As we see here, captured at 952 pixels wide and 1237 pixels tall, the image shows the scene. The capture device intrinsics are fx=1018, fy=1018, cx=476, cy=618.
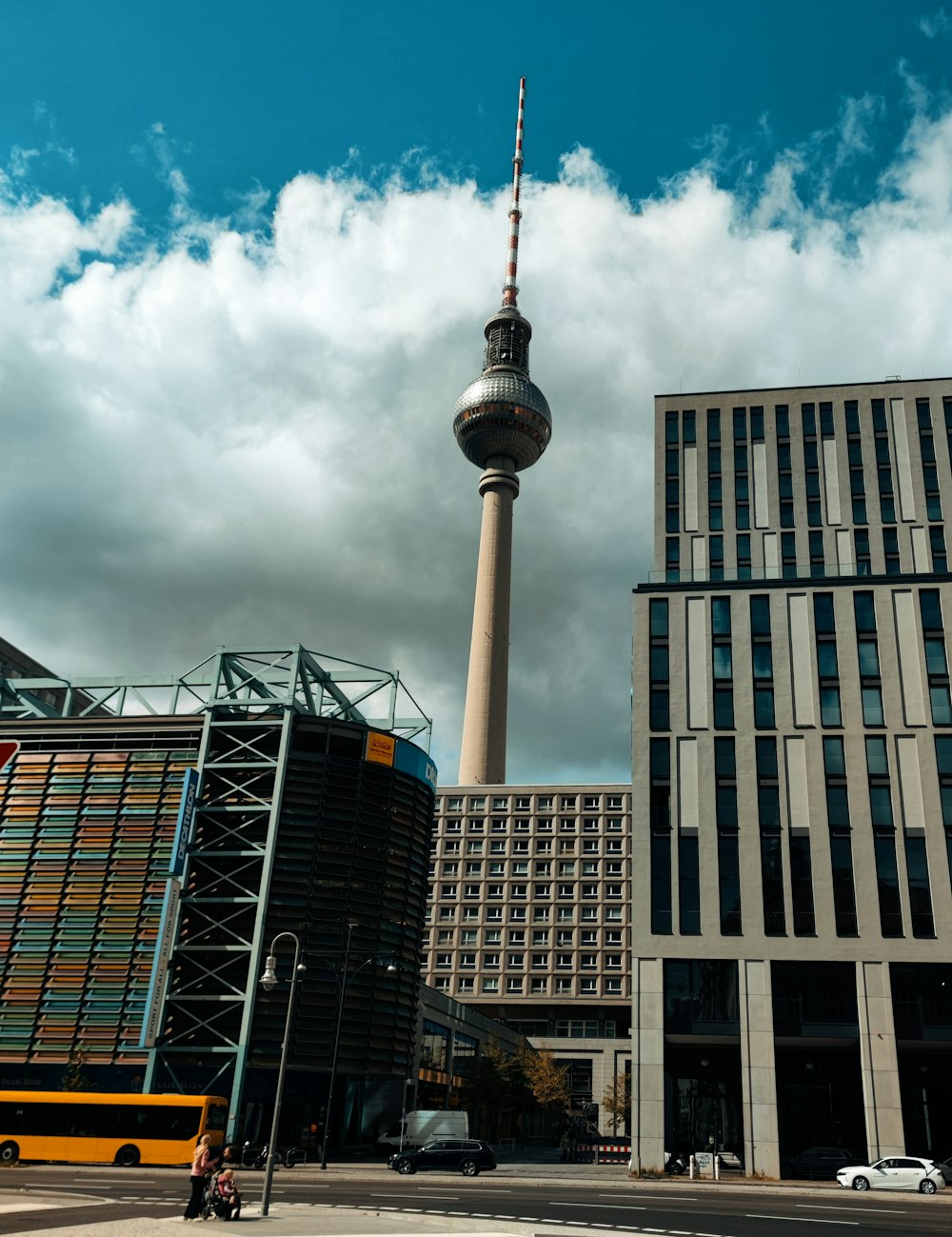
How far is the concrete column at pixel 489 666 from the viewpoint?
12775 cm

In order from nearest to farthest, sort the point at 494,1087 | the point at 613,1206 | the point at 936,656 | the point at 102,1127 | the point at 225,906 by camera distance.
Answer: the point at 613,1206 → the point at 102,1127 → the point at 936,656 → the point at 225,906 → the point at 494,1087

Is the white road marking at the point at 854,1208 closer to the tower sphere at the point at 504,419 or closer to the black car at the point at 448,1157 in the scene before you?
the black car at the point at 448,1157

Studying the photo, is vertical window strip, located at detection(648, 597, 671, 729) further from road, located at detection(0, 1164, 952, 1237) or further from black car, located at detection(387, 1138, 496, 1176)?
black car, located at detection(387, 1138, 496, 1176)

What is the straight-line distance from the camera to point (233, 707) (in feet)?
220

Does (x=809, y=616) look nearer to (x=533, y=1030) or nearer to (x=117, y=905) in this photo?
(x=117, y=905)

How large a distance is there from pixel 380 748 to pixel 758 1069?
29724mm

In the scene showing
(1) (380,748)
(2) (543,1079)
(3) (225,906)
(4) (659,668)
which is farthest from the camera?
(2) (543,1079)

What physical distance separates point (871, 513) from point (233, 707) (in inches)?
2109

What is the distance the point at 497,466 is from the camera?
14762cm

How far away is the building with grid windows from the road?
228ft

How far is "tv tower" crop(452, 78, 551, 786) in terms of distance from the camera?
129 m

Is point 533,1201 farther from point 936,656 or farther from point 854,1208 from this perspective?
point 936,656

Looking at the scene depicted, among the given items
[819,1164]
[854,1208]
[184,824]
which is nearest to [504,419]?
[184,824]

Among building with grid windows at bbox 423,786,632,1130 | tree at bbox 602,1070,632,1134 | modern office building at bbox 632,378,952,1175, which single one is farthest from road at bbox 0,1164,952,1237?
building with grid windows at bbox 423,786,632,1130
